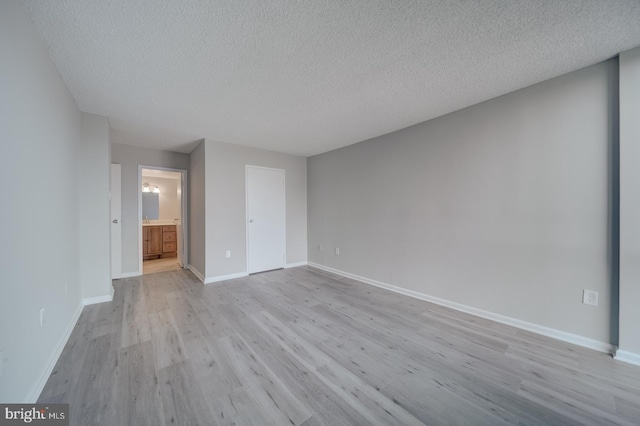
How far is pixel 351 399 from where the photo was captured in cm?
146

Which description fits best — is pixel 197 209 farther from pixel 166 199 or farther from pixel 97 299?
pixel 166 199

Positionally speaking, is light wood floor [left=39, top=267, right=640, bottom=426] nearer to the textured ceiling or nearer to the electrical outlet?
the electrical outlet

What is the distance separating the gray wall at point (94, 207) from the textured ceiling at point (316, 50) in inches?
10.6

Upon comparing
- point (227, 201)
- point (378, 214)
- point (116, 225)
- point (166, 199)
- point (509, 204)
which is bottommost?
point (116, 225)

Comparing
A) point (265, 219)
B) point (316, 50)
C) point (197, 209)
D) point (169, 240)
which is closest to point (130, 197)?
point (197, 209)

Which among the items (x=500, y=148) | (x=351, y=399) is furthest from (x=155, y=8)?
(x=500, y=148)

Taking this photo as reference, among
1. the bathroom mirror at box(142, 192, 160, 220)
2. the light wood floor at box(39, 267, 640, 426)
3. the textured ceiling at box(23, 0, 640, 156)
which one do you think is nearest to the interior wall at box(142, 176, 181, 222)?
the bathroom mirror at box(142, 192, 160, 220)

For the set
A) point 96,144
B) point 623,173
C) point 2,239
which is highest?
point 96,144

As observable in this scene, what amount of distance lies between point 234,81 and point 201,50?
1.35 ft

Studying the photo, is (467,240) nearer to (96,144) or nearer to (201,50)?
(201,50)

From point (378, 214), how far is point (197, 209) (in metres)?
3.22

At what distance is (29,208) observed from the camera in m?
1.40

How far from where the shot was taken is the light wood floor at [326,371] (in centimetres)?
135

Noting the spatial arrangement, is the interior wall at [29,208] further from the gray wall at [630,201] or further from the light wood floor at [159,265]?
the gray wall at [630,201]
